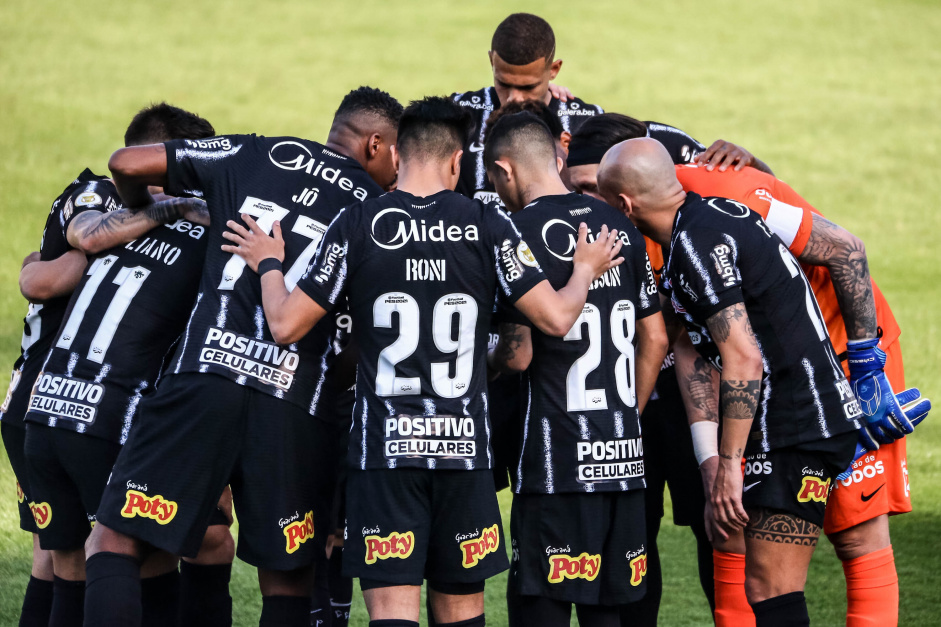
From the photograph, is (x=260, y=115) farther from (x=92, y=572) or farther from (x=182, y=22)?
(x=92, y=572)

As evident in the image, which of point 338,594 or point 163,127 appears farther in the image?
point 338,594

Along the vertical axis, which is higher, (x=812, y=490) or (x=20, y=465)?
(x=20, y=465)

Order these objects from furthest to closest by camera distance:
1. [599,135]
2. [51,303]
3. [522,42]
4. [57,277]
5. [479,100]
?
[479,100] < [522,42] < [599,135] < [51,303] < [57,277]

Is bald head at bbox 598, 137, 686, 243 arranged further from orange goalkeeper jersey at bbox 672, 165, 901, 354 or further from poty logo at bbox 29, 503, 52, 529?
poty logo at bbox 29, 503, 52, 529

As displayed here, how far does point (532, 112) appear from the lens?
4.89 meters

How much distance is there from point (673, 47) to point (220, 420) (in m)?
23.6

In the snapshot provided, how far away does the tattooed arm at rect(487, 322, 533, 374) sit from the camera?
13.4 feet

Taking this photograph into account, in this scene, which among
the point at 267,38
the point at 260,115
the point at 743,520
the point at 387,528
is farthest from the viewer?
the point at 267,38

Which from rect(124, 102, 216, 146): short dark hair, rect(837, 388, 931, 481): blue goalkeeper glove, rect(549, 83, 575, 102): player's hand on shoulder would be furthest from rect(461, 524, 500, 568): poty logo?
rect(549, 83, 575, 102): player's hand on shoulder

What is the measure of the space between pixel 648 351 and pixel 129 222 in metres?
2.14

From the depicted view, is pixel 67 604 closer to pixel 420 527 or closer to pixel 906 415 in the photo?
pixel 420 527

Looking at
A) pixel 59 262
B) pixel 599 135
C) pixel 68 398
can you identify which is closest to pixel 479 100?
pixel 599 135

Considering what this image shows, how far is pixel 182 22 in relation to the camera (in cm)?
2545

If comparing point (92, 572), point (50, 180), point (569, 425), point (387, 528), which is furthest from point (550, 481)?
point (50, 180)
